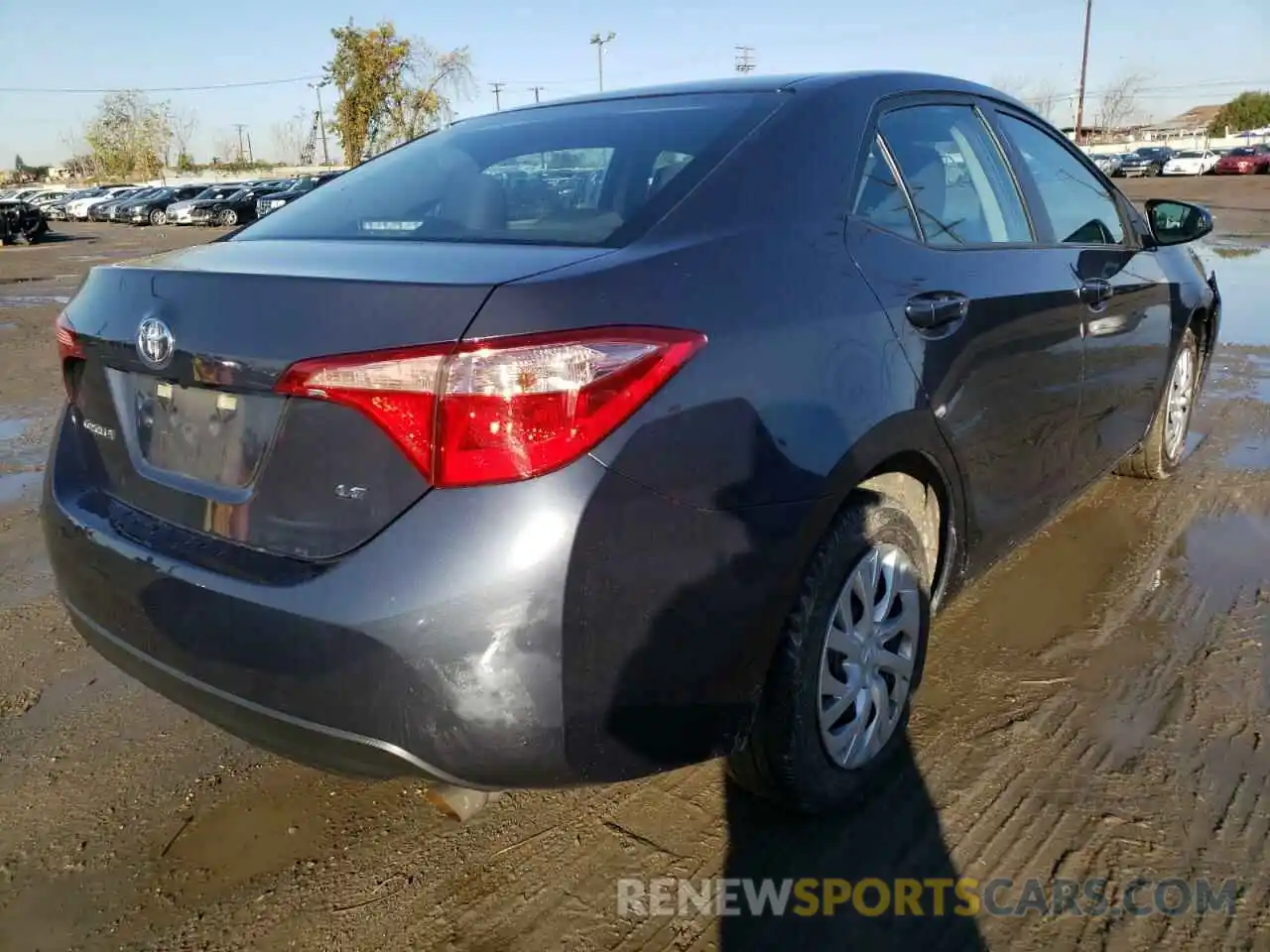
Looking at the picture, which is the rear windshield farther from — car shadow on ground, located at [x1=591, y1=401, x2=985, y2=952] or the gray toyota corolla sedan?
car shadow on ground, located at [x1=591, y1=401, x2=985, y2=952]

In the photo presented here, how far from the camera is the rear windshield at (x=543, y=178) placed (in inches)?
81.3

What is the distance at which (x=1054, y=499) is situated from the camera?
125 inches

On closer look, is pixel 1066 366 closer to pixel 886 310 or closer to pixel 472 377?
pixel 886 310

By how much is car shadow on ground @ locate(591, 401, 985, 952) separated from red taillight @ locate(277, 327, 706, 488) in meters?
0.11

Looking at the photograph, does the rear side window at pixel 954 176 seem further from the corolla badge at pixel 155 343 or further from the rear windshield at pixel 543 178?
the corolla badge at pixel 155 343

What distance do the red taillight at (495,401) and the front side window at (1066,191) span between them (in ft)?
7.06

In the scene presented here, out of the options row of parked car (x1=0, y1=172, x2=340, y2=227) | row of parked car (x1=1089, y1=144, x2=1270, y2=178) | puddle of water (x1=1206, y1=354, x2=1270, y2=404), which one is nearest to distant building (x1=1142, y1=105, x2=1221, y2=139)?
row of parked car (x1=1089, y1=144, x2=1270, y2=178)

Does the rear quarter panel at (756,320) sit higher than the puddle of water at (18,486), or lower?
higher

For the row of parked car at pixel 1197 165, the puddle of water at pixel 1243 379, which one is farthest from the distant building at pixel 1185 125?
the puddle of water at pixel 1243 379

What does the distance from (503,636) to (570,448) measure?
32 centimetres

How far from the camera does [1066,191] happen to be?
11.1ft

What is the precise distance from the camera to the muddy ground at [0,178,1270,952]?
2031 mm

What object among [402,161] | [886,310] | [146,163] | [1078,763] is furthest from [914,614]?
[146,163]

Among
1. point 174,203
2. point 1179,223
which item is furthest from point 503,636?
point 174,203
